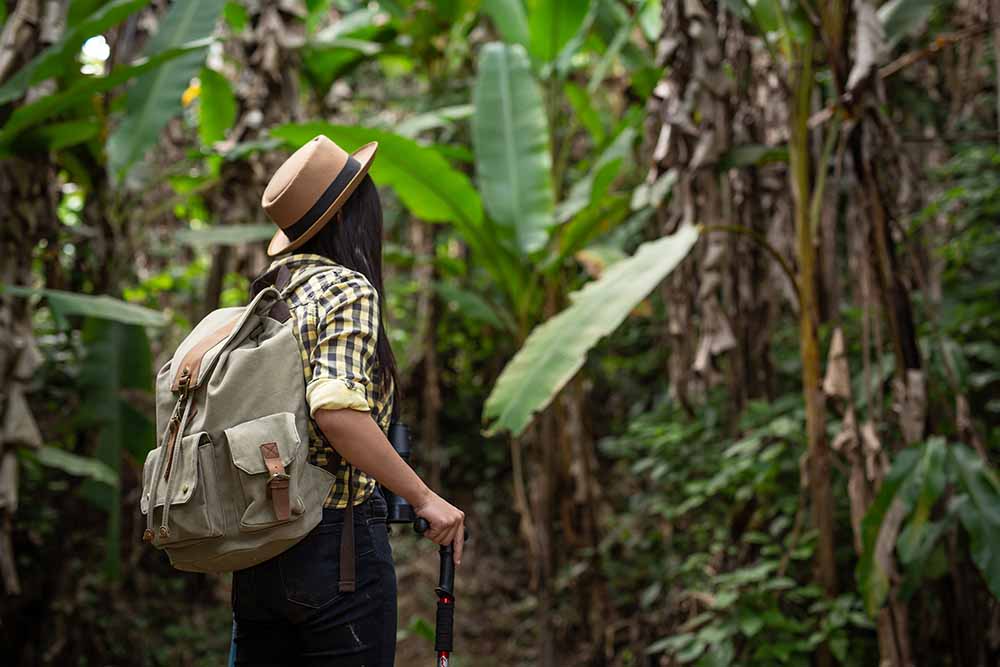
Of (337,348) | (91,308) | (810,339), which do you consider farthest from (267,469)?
(810,339)

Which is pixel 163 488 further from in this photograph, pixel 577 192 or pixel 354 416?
pixel 577 192

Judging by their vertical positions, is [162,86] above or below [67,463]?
above

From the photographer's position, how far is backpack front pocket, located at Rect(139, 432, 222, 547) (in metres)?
1.35

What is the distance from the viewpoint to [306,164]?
5.10 feet

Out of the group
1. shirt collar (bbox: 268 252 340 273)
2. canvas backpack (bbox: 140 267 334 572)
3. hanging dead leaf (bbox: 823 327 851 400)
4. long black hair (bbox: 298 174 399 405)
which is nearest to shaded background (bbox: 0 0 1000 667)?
hanging dead leaf (bbox: 823 327 851 400)

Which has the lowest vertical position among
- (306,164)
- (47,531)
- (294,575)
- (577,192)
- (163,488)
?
(47,531)

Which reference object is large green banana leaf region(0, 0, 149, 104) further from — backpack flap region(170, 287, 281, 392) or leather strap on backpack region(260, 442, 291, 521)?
leather strap on backpack region(260, 442, 291, 521)

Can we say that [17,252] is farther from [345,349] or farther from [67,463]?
[345,349]

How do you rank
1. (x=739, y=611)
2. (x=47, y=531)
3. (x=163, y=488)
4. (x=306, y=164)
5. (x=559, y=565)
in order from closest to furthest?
(x=163, y=488)
(x=306, y=164)
(x=739, y=611)
(x=47, y=531)
(x=559, y=565)

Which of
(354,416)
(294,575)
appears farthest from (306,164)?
(294,575)

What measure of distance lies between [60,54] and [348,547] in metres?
2.34

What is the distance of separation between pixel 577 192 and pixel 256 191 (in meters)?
1.63

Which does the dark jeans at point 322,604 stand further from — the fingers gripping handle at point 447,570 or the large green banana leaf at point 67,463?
the large green banana leaf at point 67,463

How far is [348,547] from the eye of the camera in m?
1.48
